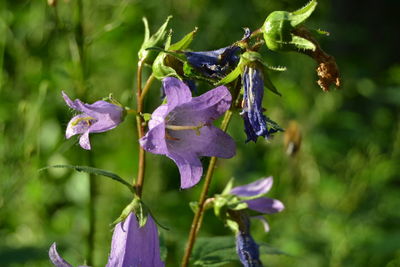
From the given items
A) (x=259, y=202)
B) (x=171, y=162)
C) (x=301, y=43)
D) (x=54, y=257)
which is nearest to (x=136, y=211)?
(x=54, y=257)

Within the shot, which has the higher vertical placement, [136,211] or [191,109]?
[191,109]

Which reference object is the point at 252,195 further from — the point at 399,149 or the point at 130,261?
the point at 399,149

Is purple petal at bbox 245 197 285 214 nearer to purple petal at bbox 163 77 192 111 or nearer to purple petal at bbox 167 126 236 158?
purple petal at bbox 167 126 236 158

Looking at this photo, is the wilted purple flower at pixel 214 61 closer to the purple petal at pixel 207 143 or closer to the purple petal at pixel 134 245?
the purple petal at pixel 207 143

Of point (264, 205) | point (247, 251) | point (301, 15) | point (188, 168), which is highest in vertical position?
point (301, 15)

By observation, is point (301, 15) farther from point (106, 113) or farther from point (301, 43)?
point (106, 113)

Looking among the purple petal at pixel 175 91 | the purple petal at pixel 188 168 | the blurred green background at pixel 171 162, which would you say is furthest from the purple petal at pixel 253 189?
the blurred green background at pixel 171 162

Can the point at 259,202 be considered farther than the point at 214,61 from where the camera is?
Yes
